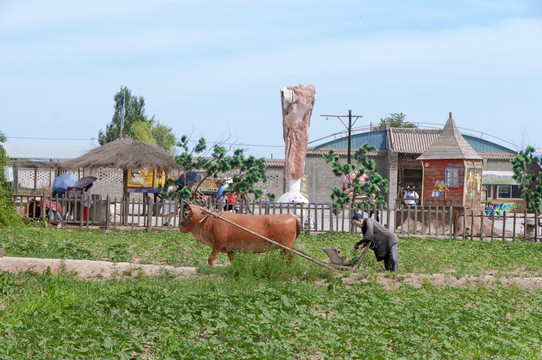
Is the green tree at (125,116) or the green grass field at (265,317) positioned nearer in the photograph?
the green grass field at (265,317)

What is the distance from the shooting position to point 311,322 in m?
6.29

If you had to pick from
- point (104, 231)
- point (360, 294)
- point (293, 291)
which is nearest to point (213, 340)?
point (293, 291)

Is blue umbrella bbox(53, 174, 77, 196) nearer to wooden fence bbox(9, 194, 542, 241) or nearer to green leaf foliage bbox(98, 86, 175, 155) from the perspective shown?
wooden fence bbox(9, 194, 542, 241)

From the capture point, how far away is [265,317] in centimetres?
637

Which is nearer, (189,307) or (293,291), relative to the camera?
(189,307)

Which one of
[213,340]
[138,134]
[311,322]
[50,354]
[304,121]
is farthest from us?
[138,134]

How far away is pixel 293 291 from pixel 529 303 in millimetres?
3225

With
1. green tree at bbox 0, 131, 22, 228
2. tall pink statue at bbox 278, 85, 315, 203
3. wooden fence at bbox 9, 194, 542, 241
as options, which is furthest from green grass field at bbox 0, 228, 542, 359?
tall pink statue at bbox 278, 85, 315, 203

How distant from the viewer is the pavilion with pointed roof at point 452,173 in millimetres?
20734

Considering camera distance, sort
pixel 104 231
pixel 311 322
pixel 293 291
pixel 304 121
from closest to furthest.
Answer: pixel 311 322, pixel 293 291, pixel 104 231, pixel 304 121

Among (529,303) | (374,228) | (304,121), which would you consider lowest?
(529,303)

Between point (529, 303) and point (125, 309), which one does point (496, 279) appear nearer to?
point (529, 303)

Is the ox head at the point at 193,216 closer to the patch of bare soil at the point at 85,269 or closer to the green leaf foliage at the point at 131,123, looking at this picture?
the patch of bare soil at the point at 85,269

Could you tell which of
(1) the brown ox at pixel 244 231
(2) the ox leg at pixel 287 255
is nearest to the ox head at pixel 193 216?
(1) the brown ox at pixel 244 231
